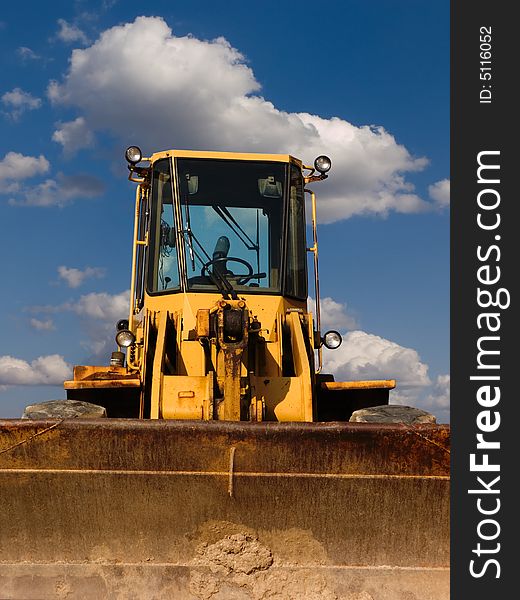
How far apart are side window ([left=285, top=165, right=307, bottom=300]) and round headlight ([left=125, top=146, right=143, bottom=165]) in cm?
151

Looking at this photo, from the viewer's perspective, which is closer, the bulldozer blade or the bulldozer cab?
the bulldozer blade

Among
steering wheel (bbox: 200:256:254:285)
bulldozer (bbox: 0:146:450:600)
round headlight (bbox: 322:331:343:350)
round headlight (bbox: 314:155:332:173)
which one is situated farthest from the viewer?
round headlight (bbox: 314:155:332:173)

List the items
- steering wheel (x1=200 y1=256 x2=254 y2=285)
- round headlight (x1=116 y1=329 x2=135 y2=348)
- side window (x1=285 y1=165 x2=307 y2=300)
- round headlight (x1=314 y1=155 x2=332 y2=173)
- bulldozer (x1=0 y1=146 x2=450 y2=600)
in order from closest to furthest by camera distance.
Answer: bulldozer (x1=0 y1=146 x2=450 y2=600), round headlight (x1=116 y1=329 x2=135 y2=348), steering wheel (x1=200 y1=256 x2=254 y2=285), side window (x1=285 y1=165 x2=307 y2=300), round headlight (x1=314 y1=155 x2=332 y2=173)

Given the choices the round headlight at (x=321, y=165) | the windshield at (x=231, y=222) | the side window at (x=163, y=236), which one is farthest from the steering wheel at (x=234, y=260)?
the round headlight at (x=321, y=165)

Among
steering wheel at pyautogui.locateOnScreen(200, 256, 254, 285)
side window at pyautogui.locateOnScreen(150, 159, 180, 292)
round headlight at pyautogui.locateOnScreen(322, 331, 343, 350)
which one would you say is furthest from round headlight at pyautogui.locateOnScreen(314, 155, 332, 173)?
round headlight at pyautogui.locateOnScreen(322, 331, 343, 350)

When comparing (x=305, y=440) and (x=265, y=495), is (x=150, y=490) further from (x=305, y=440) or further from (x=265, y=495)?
(x=305, y=440)

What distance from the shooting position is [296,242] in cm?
775

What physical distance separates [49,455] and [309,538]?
167 cm

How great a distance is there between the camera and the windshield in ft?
23.9

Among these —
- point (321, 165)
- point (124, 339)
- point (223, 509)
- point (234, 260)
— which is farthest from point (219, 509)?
point (321, 165)

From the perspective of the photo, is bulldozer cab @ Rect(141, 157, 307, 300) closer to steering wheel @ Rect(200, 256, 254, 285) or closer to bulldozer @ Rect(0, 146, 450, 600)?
steering wheel @ Rect(200, 256, 254, 285)

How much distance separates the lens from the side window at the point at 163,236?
7.32 m

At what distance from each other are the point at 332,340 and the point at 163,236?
1900mm

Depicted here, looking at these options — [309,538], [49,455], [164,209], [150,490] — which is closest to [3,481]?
[49,455]
